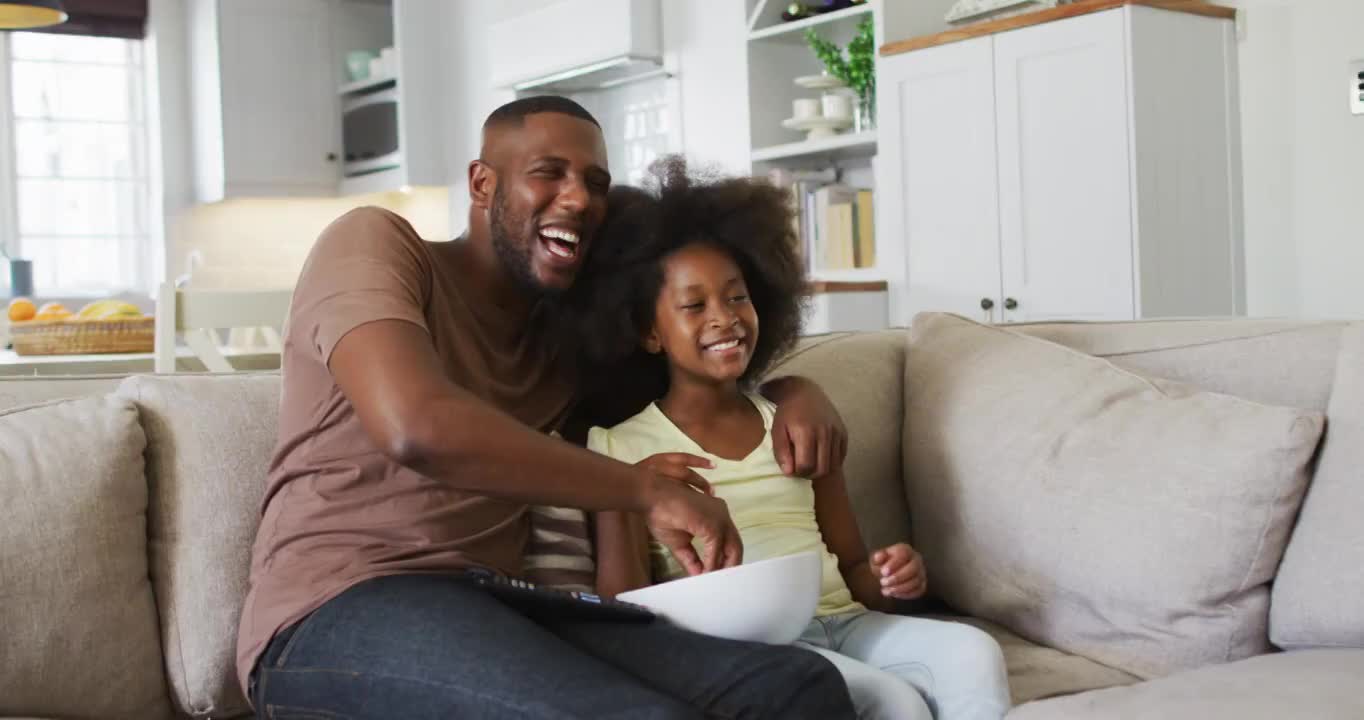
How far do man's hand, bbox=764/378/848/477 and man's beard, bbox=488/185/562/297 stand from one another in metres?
0.33

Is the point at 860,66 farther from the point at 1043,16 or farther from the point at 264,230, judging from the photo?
the point at 264,230

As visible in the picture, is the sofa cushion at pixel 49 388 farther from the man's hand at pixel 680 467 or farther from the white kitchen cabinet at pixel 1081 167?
the white kitchen cabinet at pixel 1081 167

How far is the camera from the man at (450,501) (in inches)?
53.5

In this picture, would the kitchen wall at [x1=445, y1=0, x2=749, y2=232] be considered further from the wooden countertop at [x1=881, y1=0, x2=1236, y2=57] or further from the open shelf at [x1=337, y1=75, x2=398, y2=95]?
the open shelf at [x1=337, y1=75, x2=398, y2=95]

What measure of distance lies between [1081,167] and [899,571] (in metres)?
2.64

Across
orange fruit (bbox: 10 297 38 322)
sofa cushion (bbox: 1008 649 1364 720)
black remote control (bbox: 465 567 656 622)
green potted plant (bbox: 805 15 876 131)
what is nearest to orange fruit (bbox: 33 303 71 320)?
orange fruit (bbox: 10 297 38 322)

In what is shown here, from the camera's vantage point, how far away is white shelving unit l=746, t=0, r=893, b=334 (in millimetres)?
4637

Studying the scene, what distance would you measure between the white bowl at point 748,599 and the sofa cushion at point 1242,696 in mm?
257

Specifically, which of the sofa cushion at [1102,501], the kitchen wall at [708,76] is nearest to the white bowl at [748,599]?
the sofa cushion at [1102,501]

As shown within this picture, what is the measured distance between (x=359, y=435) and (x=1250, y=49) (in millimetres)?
3310

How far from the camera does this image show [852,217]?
4.78m

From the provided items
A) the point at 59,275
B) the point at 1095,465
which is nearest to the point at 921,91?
the point at 1095,465

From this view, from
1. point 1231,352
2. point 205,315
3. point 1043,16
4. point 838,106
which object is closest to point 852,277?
point 838,106

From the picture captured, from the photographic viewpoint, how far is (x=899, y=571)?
1591mm
